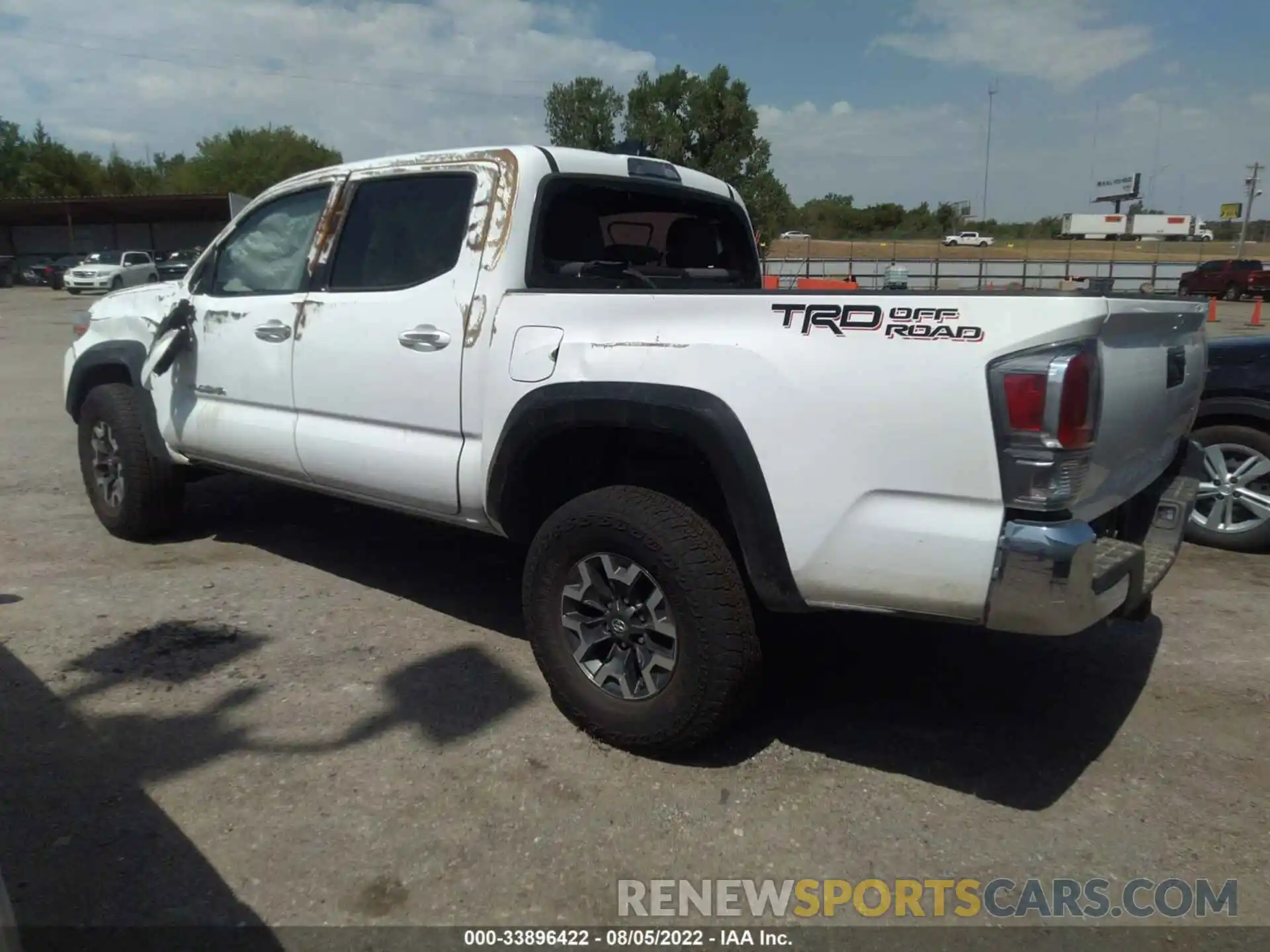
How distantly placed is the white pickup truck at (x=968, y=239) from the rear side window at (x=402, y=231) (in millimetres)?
54393

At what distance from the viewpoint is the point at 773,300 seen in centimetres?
276

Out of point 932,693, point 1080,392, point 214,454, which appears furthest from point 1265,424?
point 214,454

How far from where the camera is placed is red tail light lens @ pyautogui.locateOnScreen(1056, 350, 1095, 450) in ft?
7.78

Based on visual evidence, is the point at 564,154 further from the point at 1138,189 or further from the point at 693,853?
the point at 1138,189

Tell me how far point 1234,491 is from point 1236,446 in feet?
0.86

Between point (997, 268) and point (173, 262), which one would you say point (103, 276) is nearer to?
point (173, 262)

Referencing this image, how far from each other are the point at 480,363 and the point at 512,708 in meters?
1.24

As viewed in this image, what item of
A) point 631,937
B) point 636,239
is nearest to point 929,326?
point 631,937

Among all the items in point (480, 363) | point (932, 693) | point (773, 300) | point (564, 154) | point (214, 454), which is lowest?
point (932, 693)

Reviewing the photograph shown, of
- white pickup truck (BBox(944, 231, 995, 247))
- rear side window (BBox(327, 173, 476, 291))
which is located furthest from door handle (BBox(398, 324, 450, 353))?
white pickup truck (BBox(944, 231, 995, 247))

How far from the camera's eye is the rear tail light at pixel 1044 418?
2375 mm

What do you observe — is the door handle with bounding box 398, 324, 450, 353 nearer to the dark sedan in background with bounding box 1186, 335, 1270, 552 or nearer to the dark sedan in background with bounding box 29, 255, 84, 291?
the dark sedan in background with bounding box 1186, 335, 1270, 552

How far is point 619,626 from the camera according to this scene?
3174 millimetres

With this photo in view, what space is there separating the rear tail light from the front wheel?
324 cm
